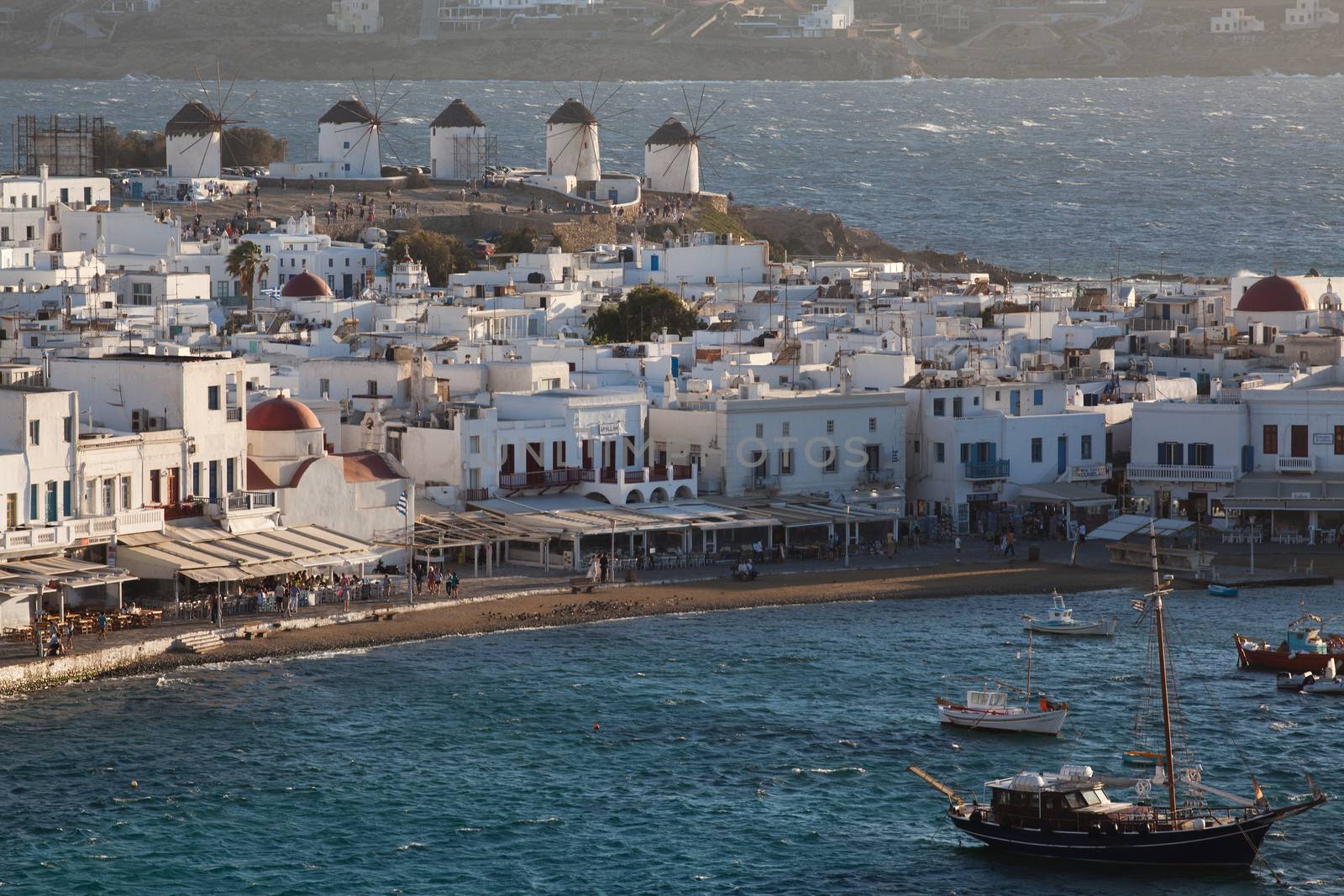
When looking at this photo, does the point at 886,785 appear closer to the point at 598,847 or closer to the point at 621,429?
the point at 598,847

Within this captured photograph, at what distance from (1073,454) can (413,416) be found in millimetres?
16970

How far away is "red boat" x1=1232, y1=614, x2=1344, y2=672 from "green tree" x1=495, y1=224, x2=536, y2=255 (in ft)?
232

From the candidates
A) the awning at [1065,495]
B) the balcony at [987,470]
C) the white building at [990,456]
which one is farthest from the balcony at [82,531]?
the awning at [1065,495]

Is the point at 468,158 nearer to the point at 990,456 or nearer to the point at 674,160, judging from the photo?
the point at 674,160

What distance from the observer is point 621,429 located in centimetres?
6656

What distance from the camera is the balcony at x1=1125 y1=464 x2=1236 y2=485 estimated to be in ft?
225

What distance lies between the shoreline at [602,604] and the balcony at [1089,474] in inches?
262

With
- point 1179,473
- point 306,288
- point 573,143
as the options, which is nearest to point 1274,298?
point 1179,473

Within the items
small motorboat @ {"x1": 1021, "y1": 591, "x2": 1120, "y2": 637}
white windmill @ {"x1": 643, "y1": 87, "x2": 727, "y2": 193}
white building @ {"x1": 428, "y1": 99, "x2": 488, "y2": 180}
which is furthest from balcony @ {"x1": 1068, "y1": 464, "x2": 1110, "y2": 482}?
white windmill @ {"x1": 643, "y1": 87, "x2": 727, "y2": 193}

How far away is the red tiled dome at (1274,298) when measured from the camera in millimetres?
86500

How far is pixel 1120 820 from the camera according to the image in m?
40.5

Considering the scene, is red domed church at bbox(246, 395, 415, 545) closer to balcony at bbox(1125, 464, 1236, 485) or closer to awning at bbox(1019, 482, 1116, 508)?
awning at bbox(1019, 482, 1116, 508)

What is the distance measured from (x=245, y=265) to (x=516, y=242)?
83.7 feet

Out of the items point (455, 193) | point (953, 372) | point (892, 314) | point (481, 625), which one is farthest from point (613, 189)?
point (481, 625)
